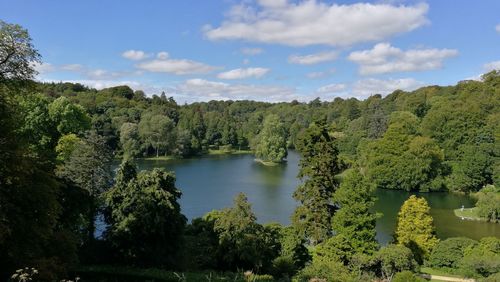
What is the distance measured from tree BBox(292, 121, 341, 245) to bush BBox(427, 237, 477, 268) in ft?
18.1

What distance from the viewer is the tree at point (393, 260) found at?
19828 millimetres

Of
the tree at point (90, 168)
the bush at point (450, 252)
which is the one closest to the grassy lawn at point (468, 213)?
the bush at point (450, 252)

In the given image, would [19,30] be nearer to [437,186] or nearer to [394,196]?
[394,196]

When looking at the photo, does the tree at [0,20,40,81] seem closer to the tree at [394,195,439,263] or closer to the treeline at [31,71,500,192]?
the treeline at [31,71,500,192]

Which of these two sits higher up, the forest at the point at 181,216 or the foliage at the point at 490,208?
the forest at the point at 181,216

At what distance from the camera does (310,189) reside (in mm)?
23297

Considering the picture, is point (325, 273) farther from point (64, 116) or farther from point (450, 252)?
point (64, 116)

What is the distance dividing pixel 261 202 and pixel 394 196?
1609 centimetres

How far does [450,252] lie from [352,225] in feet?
18.1

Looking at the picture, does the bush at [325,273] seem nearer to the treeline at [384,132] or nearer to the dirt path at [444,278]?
the dirt path at [444,278]

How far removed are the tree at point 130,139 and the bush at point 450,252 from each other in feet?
162

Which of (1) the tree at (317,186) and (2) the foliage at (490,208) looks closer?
(1) the tree at (317,186)

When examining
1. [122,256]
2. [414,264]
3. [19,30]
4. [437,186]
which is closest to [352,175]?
[414,264]

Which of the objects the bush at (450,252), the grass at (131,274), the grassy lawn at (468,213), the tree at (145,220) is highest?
the tree at (145,220)
